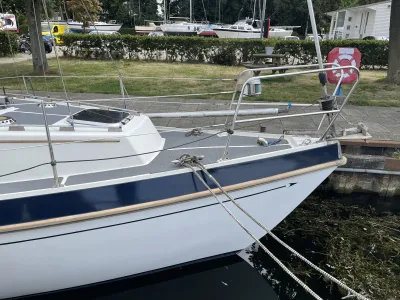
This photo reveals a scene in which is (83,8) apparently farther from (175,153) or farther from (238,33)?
(238,33)

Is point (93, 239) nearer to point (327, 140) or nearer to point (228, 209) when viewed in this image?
point (228, 209)

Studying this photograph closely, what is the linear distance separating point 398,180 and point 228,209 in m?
3.80

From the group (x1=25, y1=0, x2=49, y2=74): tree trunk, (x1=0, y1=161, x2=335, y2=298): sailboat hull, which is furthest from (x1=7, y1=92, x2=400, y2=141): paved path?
(x1=25, y1=0, x2=49, y2=74): tree trunk

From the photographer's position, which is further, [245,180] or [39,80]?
[39,80]

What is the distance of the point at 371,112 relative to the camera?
26.8 ft

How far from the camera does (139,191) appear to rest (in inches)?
130

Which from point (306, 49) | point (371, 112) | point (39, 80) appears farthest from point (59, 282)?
point (306, 49)

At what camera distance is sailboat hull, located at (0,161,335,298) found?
3.23m

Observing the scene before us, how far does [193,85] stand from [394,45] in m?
5.97

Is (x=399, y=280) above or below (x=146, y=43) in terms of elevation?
below

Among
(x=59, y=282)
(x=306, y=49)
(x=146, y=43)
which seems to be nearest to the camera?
(x=59, y=282)

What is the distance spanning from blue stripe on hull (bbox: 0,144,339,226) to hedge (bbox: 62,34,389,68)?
1242 centimetres

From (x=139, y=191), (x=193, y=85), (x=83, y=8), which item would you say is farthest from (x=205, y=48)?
(x=139, y=191)

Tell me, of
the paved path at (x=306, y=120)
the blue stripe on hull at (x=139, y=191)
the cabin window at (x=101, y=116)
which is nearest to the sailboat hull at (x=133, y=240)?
the blue stripe on hull at (x=139, y=191)
